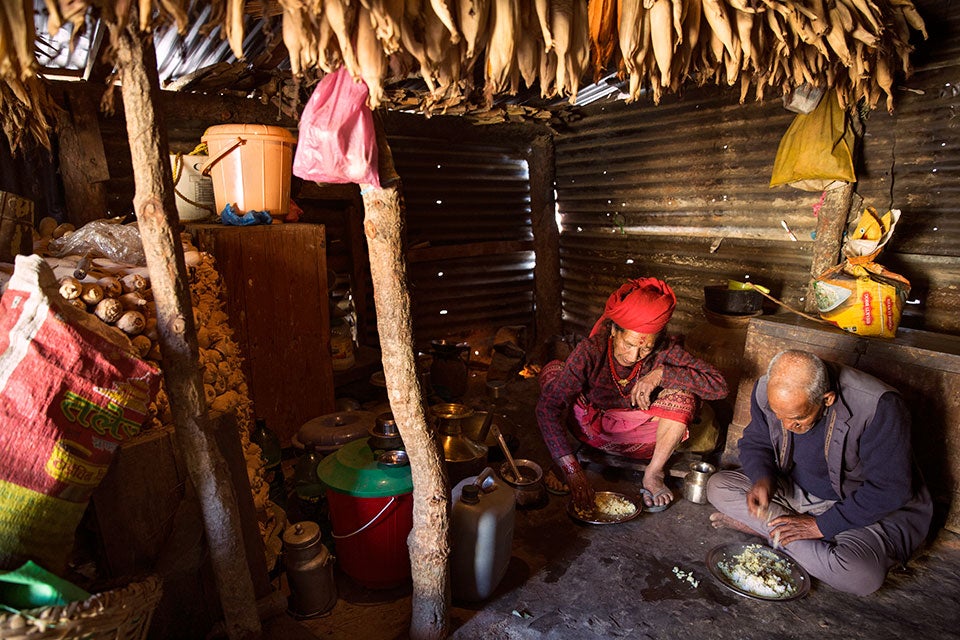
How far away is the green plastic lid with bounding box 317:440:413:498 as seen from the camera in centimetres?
270

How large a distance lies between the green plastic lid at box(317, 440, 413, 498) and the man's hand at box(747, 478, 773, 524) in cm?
199

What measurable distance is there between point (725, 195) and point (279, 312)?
178 inches

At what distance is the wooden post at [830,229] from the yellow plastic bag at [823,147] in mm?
110

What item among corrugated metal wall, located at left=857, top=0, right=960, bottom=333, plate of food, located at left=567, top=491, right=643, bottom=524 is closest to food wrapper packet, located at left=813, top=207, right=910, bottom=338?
corrugated metal wall, located at left=857, top=0, right=960, bottom=333

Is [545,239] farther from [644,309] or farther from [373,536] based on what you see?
[373,536]

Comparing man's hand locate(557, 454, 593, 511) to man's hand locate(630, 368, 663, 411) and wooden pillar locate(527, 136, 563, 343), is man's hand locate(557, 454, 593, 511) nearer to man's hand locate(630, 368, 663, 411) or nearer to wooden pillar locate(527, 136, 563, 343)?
man's hand locate(630, 368, 663, 411)

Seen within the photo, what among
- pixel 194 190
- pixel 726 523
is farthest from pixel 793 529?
pixel 194 190

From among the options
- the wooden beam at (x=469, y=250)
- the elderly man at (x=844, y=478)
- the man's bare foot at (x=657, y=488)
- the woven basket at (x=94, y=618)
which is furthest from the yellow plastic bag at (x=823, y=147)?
the woven basket at (x=94, y=618)

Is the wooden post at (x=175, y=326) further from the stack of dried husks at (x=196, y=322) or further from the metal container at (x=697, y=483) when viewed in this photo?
the metal container at (x=697, y=483)

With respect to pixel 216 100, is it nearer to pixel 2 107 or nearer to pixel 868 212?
pixel 2 107

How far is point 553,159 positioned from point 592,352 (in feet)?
13.9

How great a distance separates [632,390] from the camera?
393cm

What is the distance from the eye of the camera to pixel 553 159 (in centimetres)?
732

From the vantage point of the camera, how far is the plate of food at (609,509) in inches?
136
